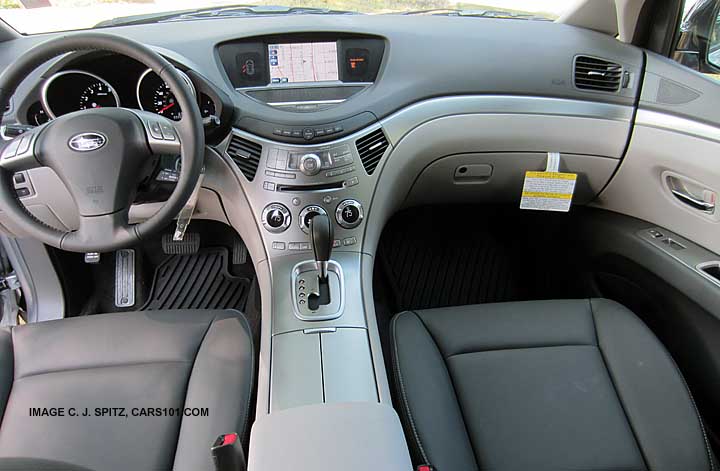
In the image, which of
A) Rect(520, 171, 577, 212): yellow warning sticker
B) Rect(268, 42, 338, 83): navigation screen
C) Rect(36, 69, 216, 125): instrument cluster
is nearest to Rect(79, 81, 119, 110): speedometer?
Rect(36, 69, 216, 125): instrument cluster

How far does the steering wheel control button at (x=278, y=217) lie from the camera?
1271 millimetres

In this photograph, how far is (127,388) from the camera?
3.42ft

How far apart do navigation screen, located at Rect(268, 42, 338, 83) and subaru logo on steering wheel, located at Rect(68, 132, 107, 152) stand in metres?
0.48

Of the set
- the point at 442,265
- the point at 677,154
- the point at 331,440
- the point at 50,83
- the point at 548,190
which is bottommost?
the point at 442,265

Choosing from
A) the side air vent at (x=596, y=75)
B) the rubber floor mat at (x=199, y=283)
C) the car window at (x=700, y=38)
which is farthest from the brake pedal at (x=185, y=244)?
the car window at (x=700, y=38)

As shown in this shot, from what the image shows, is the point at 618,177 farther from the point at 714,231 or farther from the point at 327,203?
the point at 327,203

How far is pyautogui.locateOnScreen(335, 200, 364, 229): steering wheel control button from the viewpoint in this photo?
1291 mm

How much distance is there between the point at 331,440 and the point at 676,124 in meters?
1.13

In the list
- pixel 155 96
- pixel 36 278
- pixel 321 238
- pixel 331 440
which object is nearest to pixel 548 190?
pixel 321 238

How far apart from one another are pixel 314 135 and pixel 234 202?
272 millimetres

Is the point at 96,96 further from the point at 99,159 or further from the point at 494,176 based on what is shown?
the point at 494,176

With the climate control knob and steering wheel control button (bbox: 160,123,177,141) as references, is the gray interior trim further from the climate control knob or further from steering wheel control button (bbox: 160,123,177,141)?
the climate control knob

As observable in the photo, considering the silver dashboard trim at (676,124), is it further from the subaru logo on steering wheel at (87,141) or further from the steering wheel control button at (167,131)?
the subaru logo on steering wheel at (87,141)

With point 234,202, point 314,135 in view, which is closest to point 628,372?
point 314,135
